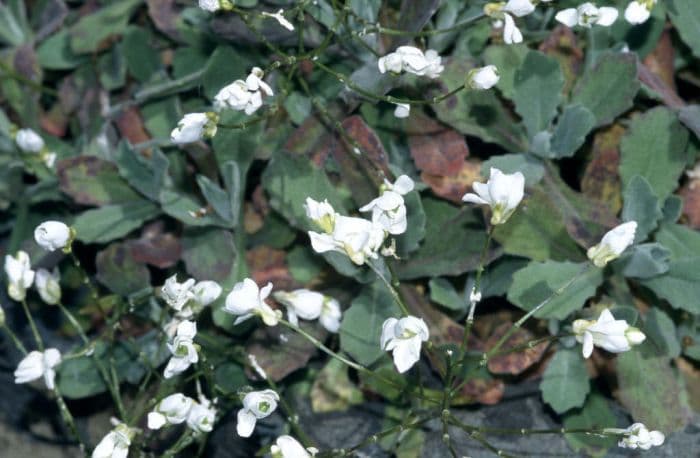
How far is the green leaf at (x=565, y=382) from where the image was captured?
1490mm

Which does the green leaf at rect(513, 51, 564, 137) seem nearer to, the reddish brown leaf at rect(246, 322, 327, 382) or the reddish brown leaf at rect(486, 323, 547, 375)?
the reddish brown leaf at rect(486, 323, 547, 375)

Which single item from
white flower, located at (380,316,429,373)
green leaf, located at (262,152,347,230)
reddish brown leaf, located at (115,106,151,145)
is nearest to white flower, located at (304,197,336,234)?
white flower, located at (380,316,429,373)

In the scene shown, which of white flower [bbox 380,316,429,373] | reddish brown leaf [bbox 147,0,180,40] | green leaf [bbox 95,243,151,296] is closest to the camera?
white flower [bbox 380,316,429,373]

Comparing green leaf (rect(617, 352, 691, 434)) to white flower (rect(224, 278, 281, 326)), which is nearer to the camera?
white flower (rect(224, 278, 281, 326))

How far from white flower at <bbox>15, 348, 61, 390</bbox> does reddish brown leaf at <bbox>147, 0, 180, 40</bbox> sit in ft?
2.07

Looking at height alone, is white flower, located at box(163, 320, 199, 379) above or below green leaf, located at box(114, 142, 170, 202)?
above

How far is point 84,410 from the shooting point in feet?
5.77

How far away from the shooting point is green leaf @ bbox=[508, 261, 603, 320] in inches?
57.8

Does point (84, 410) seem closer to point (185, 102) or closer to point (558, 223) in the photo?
point (185, 102)

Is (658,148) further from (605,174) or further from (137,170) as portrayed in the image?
(137,170)

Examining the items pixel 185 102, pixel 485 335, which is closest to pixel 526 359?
pixel 485 335

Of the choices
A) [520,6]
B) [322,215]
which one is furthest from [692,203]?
[322,215]

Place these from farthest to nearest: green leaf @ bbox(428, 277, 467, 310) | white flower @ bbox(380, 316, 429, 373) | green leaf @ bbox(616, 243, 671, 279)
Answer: green leaf @ bbox(428, 277, 467, 310)
green leaf @ bbox(616, 243, 671, 279)
white flower @ bbox(380, 316, 429, 373)

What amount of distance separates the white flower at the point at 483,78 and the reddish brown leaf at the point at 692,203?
0.44 metres
